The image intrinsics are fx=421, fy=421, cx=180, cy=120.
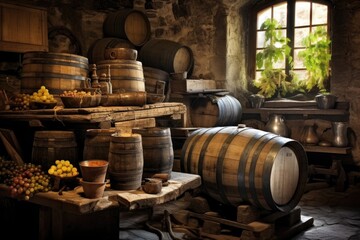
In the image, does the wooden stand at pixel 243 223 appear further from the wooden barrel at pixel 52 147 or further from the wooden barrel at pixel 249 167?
the wooden barrel at pixel 52 147

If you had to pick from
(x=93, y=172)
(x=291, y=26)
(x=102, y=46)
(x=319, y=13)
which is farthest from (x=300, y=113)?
(x=93, y=172)

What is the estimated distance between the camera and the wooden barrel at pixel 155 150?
3262 millimetres

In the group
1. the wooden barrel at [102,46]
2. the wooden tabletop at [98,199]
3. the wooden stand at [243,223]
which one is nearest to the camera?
the wooden tabletop at [98,199]

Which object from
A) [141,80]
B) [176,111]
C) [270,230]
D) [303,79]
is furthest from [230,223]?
[303,79]

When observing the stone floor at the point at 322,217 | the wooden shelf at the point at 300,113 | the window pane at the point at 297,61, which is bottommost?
the stone floor at the point at 322,217

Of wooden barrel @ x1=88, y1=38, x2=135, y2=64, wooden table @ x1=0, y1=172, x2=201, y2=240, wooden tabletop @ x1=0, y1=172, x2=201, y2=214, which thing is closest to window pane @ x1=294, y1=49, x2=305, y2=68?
wooden barrel @ x1=88, y1=38, x2=135, y2=64

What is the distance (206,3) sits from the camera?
23.2ft

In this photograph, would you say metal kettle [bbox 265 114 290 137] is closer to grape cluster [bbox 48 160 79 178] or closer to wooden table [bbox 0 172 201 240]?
wooden table [bbox 0 172 201 240]

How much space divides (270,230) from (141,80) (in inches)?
77.4

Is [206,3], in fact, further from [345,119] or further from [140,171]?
[140,171]

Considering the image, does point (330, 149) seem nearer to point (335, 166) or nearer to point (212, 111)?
point (335, 166)

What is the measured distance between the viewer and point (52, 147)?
319 cm

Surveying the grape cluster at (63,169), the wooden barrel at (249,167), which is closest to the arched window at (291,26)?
the wooden barrel at (249,167)

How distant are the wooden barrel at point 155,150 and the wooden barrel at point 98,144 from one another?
275mm
